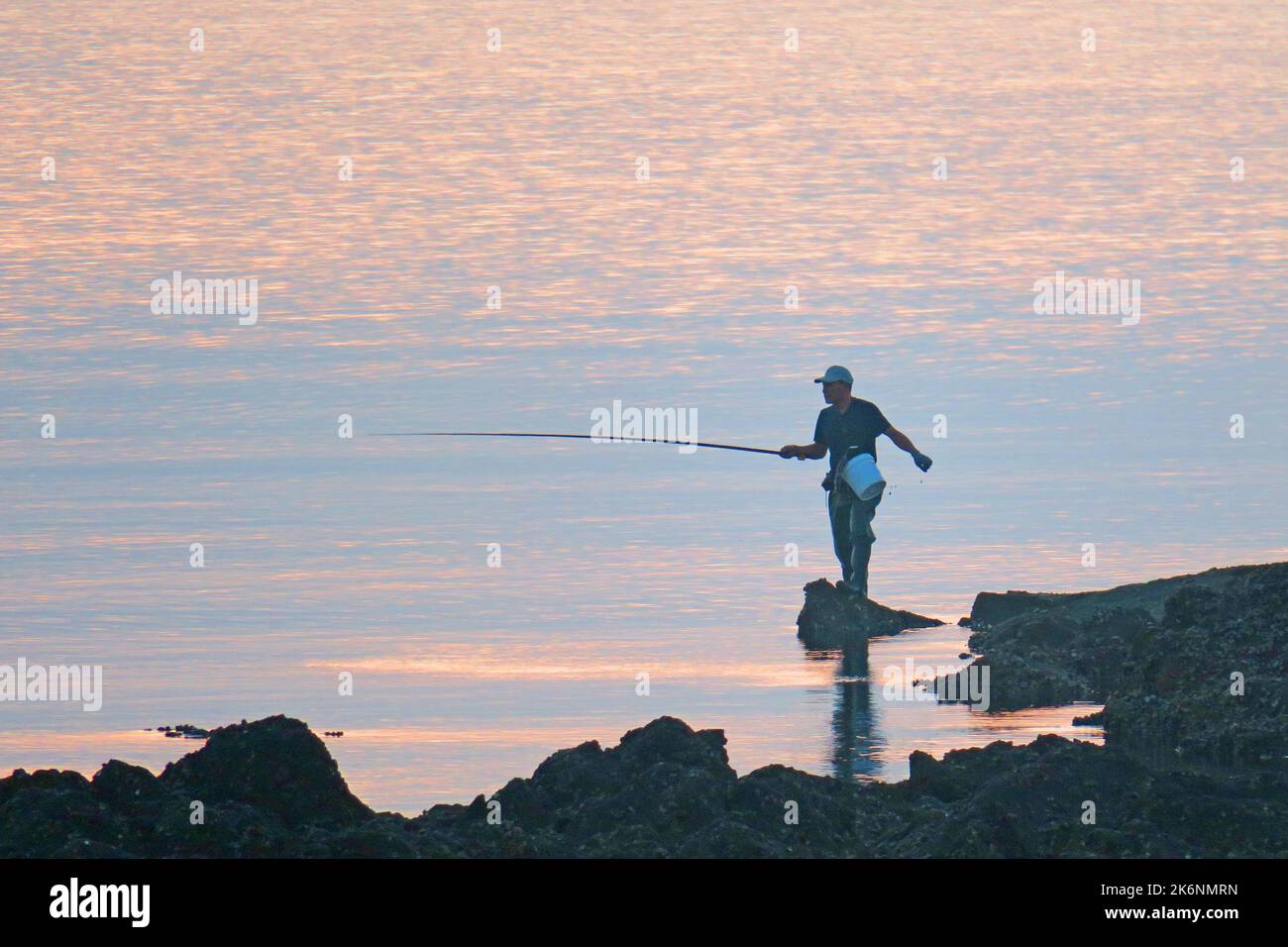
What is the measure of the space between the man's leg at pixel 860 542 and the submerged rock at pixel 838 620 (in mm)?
685

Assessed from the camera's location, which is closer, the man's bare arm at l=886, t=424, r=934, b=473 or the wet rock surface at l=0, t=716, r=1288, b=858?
the wet rock surface at l=0, t=716, r=1288, b=858

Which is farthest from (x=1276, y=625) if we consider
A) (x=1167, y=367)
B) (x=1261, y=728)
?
(x=1167, y=367)

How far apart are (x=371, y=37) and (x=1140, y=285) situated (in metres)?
42.2

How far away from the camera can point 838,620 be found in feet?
64.7

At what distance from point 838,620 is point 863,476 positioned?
1.62m

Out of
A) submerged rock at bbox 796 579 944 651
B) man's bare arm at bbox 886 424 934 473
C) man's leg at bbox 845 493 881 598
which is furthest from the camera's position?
man's bare arm at bbox 886 424 934 473

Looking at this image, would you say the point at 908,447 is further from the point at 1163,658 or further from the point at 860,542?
the point at 1163,658

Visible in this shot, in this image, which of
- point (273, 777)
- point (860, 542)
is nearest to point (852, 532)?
point (860, 542)

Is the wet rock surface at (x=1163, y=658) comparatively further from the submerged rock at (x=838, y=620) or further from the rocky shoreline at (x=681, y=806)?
the submerged rock at (x=838, y=620)

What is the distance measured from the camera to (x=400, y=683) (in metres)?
18.0

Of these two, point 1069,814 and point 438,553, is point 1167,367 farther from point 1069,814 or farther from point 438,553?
point 1069,814

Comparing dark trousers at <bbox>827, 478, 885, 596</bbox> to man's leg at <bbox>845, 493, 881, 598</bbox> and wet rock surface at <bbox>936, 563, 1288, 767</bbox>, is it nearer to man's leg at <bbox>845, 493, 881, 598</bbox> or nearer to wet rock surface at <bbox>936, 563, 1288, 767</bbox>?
man's leg at <bbox>845, 493, 881, 598</bbox>

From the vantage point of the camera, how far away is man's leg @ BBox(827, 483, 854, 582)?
21.1 metres

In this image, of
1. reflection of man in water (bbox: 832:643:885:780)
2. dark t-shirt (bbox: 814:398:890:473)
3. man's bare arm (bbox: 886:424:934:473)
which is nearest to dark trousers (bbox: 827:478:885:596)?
dark t-shirt (bbox: 814:398:890:473)
